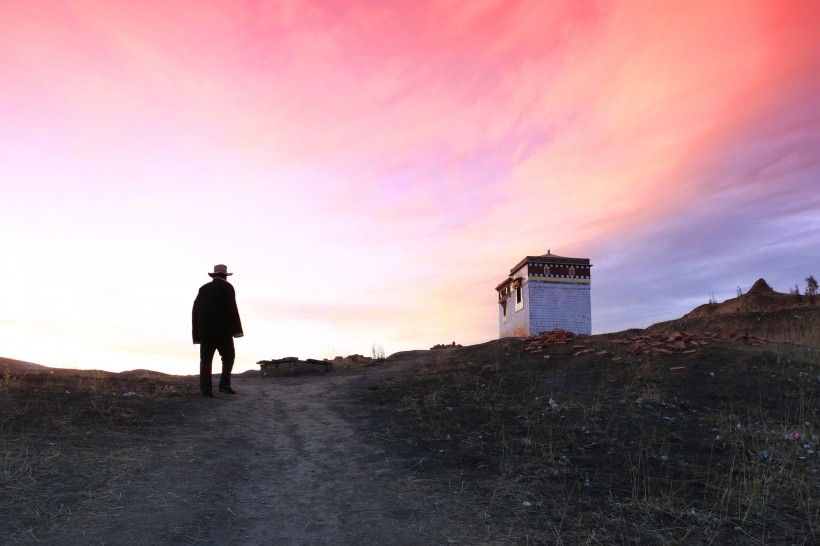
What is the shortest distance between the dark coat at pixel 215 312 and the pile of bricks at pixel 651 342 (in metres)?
7.33

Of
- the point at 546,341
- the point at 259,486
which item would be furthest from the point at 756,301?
the point at 259,486

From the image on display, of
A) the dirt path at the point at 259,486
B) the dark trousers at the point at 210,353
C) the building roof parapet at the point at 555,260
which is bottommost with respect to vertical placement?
the dirt path at the point at 259,486

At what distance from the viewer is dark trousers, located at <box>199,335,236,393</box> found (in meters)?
11.1

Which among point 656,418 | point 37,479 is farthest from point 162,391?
point 656,418

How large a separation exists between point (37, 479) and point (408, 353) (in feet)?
51.8

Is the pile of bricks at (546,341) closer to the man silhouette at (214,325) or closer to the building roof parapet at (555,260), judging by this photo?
the man silhouette at (214,325)

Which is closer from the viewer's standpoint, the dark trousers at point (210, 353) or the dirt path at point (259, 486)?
the dirt path at point (259, 486)

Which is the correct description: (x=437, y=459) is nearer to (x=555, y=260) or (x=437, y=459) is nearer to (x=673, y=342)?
(x=673, y=342)

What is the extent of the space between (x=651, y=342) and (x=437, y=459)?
27.8ft

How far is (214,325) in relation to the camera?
36.8ft

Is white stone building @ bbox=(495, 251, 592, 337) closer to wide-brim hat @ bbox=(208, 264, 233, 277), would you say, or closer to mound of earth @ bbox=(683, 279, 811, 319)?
mound of earth @ bbox=(683, 279, 811, 319)

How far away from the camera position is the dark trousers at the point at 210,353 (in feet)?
36.6

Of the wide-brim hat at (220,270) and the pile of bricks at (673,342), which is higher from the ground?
the wide-brim hat at (220,270)

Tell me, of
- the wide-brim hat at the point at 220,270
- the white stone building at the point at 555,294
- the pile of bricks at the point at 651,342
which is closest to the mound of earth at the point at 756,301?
the white stone building at the point at 555,294
